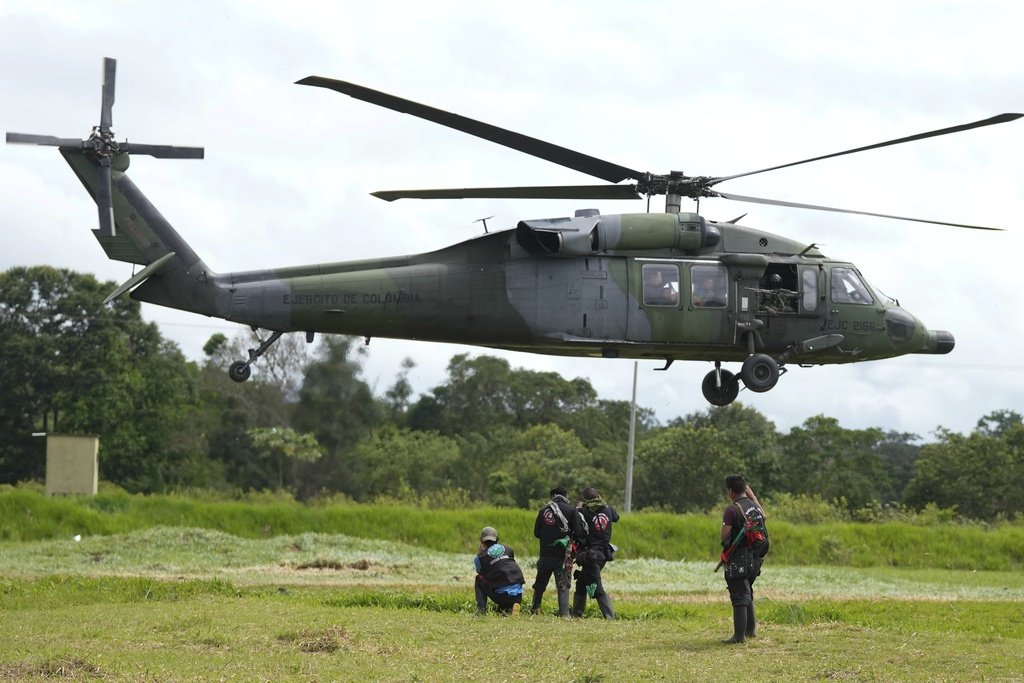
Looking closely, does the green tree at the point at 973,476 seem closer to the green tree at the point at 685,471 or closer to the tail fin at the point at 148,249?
the green tree at the point at 685,471

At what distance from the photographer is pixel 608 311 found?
16328 millimetres

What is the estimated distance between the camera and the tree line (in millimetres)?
47312

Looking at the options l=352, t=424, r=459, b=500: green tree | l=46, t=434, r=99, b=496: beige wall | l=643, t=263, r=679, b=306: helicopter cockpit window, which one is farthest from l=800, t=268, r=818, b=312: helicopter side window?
l=352, t=424, r=459, b=500: green tree

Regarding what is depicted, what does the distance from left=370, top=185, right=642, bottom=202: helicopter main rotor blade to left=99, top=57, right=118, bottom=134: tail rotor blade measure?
3.80m

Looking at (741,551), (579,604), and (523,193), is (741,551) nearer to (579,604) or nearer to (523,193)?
(579,604)

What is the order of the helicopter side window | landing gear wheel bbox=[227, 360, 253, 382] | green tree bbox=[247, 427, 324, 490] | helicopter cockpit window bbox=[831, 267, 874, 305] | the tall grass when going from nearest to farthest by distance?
1. landing gear wheel bbox=[227, 360, 253, 382]
2. the helicopter side window
3. helicopter cockpit window bbox=[831, 267, 874, 305]
4. the tall grass
5. green tree bbox=[247, 427, 324, 490]

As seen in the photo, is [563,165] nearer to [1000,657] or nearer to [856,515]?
[1000,657]

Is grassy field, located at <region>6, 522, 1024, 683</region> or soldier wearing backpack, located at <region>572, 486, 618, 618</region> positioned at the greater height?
soldier wearing backpack, located at <region>572, 486, 618, 618</region>

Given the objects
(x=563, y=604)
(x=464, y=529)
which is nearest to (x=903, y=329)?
(x=563, y=604)

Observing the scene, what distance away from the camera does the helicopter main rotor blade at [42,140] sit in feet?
50.3

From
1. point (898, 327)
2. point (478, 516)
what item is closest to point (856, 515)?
point (478, 516)

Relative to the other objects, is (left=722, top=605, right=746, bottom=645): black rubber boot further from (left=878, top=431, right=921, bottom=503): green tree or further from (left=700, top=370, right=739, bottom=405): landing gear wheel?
(left=878, top=431, right=921, bottom=503): green tree

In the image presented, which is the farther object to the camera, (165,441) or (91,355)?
(165,441)

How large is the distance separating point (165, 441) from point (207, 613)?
4127 cm
